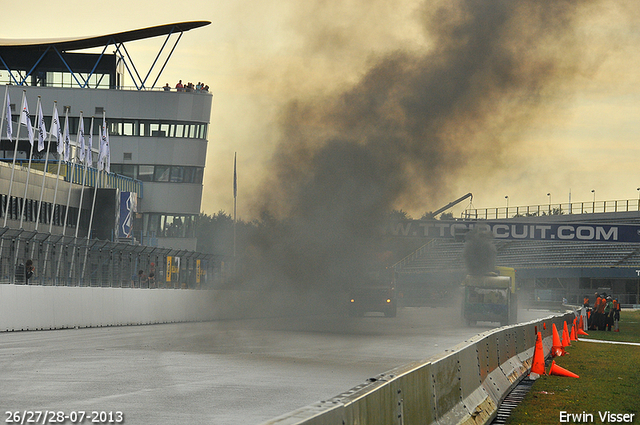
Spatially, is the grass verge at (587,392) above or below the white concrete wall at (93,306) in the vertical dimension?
below

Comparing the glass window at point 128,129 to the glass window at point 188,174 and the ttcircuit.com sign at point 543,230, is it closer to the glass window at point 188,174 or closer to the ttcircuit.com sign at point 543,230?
the glass window at point 188,174

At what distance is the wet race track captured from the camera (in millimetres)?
10945

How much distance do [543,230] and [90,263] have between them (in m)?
49.9

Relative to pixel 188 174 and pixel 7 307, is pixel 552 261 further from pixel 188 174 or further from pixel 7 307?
pixel 7 307

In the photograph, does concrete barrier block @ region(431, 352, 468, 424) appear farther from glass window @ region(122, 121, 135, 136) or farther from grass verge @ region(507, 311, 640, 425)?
glass window @ region(122, 121, 135, 136)

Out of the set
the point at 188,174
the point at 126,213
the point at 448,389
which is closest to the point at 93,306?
the point at 448,389

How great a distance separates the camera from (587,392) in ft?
47.8

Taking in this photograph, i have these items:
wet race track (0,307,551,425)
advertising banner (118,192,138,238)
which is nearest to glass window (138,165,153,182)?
advertising banner (118,192,138,238)

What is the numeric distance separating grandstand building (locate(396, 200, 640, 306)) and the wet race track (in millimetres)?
46617

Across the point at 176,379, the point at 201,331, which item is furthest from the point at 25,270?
the point at 176,379

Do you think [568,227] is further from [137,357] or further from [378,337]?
[137,357]

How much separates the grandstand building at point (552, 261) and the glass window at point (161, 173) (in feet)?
77.1

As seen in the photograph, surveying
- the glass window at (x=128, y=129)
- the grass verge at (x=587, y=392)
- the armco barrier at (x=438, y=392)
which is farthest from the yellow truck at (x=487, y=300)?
the glass window at (x=128, y=129)

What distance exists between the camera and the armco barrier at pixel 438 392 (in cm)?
538
